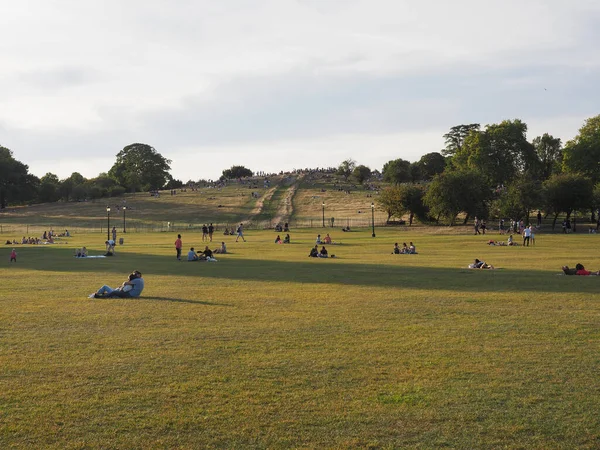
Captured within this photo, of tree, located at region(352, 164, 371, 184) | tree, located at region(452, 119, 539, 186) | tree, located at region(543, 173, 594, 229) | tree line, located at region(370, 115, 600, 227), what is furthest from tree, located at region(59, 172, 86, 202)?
tree, located at region(543, 173, 594, 229)

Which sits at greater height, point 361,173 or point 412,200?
point 361,173

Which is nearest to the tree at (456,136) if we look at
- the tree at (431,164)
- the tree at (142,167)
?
the tree at (431,164)

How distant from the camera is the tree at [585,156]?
299ft

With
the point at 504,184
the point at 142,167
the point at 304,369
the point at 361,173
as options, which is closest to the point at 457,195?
the point at 504,184

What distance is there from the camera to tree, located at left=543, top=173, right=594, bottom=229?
2931 inches

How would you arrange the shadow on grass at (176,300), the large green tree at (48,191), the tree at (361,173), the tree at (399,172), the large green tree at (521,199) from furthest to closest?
the tree at (361,173), the tree at (399,172), the large green tree at (48,191), the large green tree at (521,199), the shadow on grass at (176,300)

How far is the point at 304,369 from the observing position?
397 inches

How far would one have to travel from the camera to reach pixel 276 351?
11359mm

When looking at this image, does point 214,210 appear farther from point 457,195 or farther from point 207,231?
point 207,231

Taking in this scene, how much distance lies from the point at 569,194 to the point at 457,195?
45.5 feet

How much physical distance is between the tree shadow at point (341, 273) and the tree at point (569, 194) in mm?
49746

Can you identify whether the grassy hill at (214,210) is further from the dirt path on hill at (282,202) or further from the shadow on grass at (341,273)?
the shadow on grass at (341,273)

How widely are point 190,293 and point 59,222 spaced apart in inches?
3962

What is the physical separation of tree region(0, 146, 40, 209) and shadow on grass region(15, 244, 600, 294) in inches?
4471
